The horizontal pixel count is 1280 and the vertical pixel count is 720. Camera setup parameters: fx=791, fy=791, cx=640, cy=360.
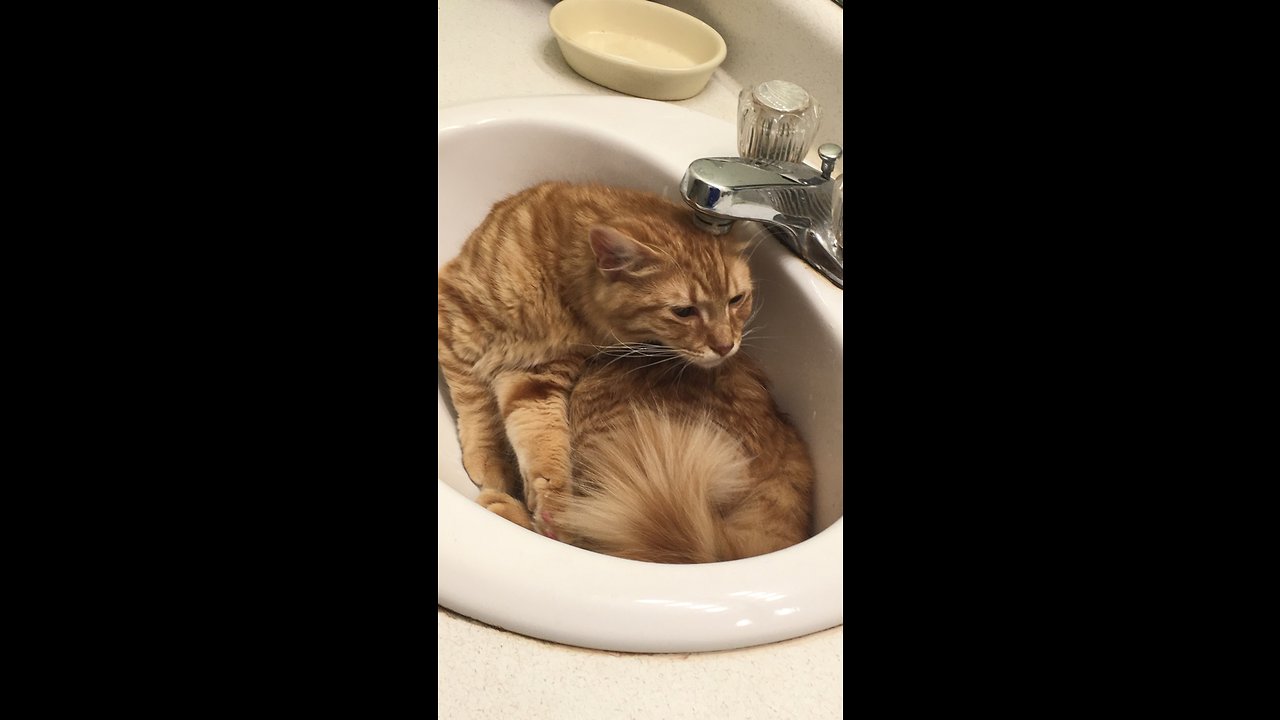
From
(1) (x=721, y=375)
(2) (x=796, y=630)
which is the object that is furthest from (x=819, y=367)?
(2) (x=796, y=630)

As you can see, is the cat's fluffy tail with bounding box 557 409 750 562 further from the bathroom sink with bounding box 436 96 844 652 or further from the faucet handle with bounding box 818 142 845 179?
the faucet handle with bounding box 818 142 845 179

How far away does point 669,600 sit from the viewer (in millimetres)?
619

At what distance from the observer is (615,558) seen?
668 millimetres

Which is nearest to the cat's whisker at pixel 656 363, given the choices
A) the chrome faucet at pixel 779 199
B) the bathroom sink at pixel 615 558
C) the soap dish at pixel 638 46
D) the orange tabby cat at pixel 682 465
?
the orange tabby cat at pixel 682 465

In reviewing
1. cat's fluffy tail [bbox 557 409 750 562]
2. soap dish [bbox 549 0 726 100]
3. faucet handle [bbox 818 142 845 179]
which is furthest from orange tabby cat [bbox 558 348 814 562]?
soap dish [bbox 549 0 726 100]

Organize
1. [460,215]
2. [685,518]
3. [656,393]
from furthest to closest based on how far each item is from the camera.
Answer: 1. [460,215]
2. [656,393]
3. [685,518]

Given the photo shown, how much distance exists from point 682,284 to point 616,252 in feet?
0.33

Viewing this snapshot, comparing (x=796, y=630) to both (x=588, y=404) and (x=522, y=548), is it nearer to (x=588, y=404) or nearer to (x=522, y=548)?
(x=522, y=548)

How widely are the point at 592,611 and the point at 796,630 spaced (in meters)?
0.16

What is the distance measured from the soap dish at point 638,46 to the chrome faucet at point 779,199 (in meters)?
0.34

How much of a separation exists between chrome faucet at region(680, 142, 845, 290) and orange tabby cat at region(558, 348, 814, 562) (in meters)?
0.21

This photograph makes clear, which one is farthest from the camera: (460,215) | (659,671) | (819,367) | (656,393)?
(460,215)

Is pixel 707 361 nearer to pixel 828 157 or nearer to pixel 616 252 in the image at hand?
pixel 616 252

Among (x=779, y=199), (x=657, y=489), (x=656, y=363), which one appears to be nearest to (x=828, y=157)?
(x=779, y=199)
